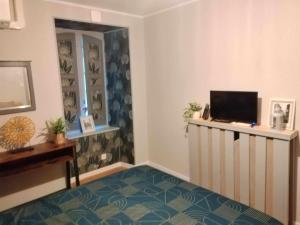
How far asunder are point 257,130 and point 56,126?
2235 millimetres

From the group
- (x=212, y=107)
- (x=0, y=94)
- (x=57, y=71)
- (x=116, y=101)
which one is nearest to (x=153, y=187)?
(x=212, y=107)

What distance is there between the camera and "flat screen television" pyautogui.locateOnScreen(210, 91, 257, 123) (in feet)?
8.13

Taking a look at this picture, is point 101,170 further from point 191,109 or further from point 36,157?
point 191,109

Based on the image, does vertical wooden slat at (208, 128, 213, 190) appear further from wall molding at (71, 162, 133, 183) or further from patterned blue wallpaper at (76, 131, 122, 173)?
patterned blue wallpaper at (76, 131, 122, 173)

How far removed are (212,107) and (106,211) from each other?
65.5 inches

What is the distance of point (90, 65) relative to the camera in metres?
4.02

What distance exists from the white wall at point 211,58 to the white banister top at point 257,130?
0.15 metres

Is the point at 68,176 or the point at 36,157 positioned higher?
the point at 36,157

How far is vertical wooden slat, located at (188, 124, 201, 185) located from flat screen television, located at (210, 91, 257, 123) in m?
0.30

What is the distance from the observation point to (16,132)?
105 inches

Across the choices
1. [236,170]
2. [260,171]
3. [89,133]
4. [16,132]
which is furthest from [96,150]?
[260,171]

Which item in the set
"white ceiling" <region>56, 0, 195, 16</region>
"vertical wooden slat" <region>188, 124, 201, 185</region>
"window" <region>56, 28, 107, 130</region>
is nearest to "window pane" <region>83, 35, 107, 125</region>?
"window" <region>56, 28, 107, 130</region>

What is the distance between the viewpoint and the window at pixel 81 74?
376 centimetres

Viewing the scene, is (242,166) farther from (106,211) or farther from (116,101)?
(116,101)
